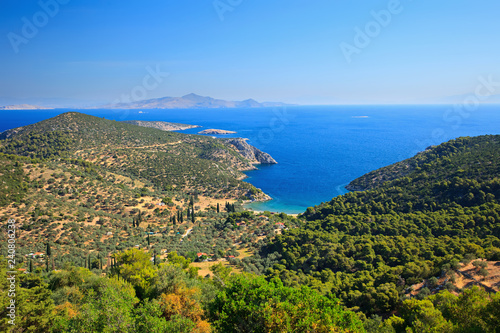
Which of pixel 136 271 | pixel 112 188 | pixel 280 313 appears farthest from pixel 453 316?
pixel 112 188

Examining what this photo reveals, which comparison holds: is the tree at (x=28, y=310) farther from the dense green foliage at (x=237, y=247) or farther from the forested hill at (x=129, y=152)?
the forested hill at (x=129, y=152)

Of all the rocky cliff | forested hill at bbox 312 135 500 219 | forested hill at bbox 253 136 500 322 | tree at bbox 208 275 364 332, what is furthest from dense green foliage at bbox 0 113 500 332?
the rocky cliff

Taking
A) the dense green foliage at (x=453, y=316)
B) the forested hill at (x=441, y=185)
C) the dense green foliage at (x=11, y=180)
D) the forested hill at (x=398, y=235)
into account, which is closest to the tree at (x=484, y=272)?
the forested hill at (x=398, y=235)

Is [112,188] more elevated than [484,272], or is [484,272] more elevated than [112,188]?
[484,272]

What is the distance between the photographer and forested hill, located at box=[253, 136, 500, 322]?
2367 cm

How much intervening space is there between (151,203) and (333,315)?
2052 inches

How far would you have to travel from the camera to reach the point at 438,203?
141 ft

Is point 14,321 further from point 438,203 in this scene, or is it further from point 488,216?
point 438,203

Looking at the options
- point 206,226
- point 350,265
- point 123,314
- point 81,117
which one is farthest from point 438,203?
point 81,117

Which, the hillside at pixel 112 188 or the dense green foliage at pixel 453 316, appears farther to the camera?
the hillside at pixel 112 188

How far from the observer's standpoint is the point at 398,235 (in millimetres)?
35031

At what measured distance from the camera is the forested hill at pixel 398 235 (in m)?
23.7

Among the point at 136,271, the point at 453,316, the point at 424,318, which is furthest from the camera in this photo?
the point at 136,271

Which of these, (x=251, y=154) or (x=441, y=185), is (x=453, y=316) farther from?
(x=251, y=154)
